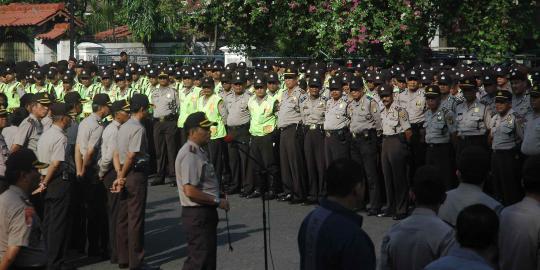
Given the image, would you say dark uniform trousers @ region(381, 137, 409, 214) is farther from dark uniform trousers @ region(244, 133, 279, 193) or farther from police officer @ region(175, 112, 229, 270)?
police officer @ region(175, 112, 229, 270)

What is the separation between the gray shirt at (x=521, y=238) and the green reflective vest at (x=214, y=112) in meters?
10.3

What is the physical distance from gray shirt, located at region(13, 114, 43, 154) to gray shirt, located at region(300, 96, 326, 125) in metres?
4.86

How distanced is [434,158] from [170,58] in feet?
55.6

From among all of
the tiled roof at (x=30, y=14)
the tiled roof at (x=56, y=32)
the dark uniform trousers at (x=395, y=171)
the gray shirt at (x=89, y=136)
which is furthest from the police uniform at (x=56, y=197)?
the tiled roof at (x=30, y=14)

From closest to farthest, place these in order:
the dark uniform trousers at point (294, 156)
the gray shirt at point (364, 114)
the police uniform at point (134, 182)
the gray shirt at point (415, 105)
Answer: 1. the police uniform at point (134, 182)
2. the gray shirt at point (364, 114)
3. the gray shirt at point (415, 105)
4. the dark uniform trousers at point (294, 156)

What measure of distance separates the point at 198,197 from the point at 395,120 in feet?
17.7

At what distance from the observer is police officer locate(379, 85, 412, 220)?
14.3 meters

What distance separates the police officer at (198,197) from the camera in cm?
960

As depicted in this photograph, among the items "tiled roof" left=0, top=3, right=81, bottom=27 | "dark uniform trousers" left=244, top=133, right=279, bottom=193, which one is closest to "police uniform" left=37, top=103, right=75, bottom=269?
"dark uniform trousers" left=244, top=133, right=279, bottom=193

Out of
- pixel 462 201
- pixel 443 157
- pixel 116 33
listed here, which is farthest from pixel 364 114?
pixel 116 33

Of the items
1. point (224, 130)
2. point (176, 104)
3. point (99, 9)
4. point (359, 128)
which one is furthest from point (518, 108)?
point (99, 9)

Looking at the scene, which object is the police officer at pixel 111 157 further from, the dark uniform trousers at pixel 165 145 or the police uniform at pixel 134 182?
the dark uniform trousers at pixel 165 145

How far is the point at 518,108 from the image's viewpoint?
44.1 ft

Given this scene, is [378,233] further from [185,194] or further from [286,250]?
[185,194]
